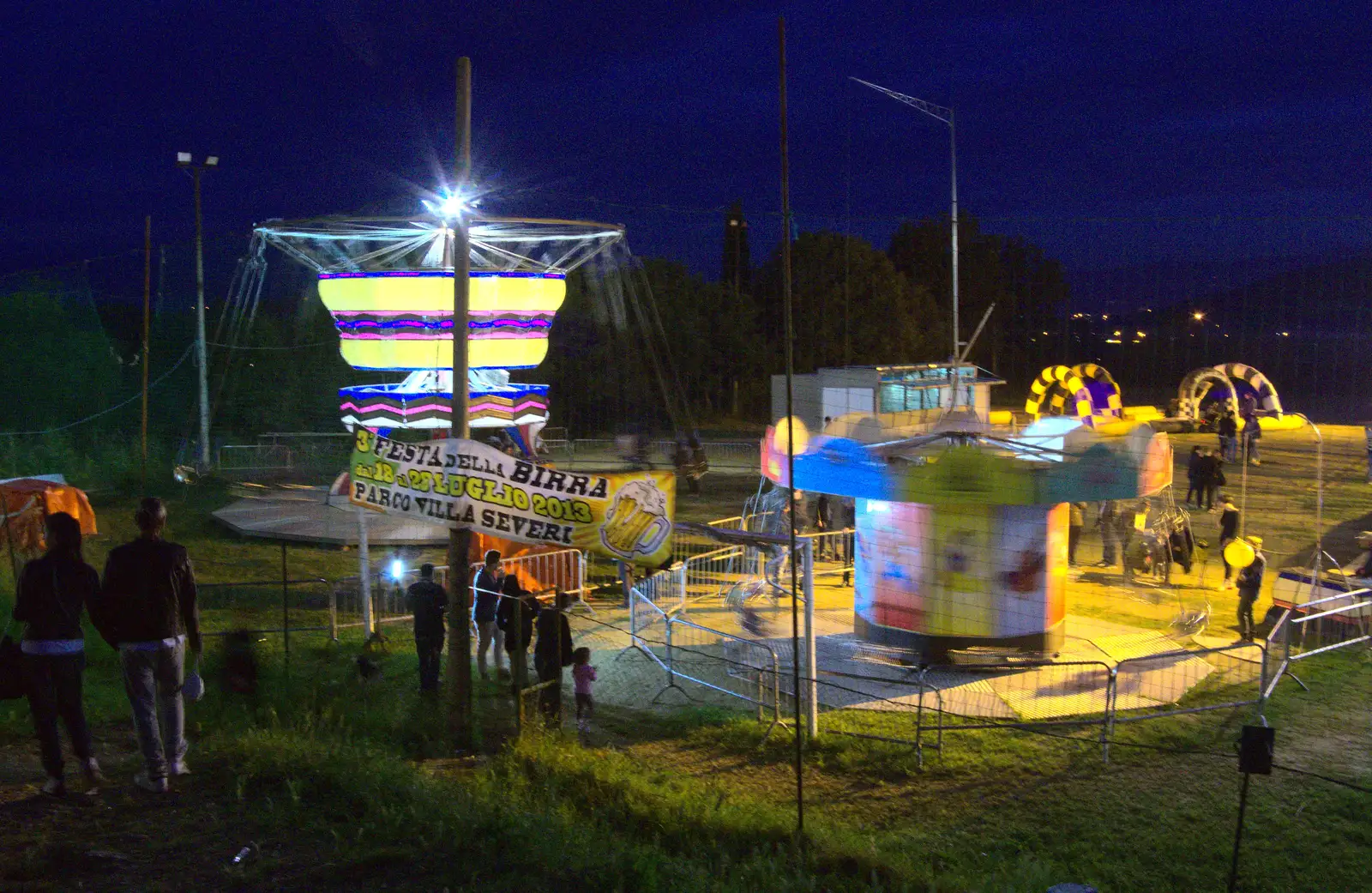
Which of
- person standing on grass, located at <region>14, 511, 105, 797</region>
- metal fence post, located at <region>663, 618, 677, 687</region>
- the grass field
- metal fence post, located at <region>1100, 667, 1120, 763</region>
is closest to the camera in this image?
the grass field

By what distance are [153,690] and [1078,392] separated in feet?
95.5

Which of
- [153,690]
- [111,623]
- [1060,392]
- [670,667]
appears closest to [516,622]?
[670,667]

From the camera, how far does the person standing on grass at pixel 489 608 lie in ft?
34.9

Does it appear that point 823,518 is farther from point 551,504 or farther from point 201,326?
point 201,326

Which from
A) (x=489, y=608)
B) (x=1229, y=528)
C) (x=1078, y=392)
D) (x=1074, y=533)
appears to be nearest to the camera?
(x=489, y=608)

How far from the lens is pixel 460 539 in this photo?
854 centimetres

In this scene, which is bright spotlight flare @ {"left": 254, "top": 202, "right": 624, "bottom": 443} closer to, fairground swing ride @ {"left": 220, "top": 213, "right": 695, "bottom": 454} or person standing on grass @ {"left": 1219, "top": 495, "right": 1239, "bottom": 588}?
fairground swing ride @ {"left": 220, "top": 213, "right": 695, "bottom": 454}

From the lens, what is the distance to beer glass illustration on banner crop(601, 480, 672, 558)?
8.75m

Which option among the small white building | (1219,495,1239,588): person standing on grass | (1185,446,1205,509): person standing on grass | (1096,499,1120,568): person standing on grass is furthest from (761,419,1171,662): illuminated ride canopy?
the small white building

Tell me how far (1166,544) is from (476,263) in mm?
10986

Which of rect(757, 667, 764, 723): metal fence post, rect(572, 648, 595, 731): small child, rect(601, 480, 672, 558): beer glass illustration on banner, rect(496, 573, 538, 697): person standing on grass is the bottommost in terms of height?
rect(757, 667, 764, 723): metal fence post

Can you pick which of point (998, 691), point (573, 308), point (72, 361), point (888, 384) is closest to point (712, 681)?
point (998, 691)

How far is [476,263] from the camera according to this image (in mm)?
17484

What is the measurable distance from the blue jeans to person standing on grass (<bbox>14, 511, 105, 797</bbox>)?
10.6 inches
